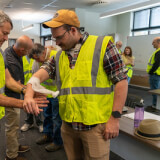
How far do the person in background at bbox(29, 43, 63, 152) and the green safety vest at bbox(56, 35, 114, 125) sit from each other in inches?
43.8

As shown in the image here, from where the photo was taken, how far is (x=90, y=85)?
1.21 meters

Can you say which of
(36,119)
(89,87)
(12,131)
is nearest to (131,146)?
(89,87)

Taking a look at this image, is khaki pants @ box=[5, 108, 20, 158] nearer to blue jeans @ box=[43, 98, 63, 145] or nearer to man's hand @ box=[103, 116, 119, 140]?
blue jeans @ box=[43, 98, 63, 145]

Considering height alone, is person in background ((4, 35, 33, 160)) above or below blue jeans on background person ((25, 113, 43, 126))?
above

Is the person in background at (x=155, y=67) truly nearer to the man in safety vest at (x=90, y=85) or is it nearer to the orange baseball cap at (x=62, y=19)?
the man in safety vest at (x=90, y=85)

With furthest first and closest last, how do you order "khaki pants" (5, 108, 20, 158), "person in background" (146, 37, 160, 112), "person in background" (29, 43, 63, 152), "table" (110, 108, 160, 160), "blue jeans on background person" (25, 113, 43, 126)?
"person in background" (146, 37, 160, 112) → "blue jeans on background person" (25, 113, 43, 126) → "person in background" (29, 43, 63, 152) → "khaki pants" (5, 108, 20, 158) → "table" (110, 108, 160, 160)

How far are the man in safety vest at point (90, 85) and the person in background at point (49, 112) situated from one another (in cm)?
105

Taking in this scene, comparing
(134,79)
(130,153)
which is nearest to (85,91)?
(130,153)

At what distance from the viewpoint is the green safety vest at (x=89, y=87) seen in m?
1.20

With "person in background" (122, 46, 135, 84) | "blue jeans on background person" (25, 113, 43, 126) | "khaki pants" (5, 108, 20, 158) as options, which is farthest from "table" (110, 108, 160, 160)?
"person in background" (122, 46, 135, 84)

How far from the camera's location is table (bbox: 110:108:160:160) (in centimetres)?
151

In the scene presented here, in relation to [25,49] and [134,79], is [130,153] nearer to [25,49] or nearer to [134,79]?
[25,49]

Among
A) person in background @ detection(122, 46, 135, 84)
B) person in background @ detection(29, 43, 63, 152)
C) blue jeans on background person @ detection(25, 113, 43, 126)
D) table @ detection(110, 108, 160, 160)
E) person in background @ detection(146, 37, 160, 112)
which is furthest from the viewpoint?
person in background @ detection(122, 46, 135, 84)

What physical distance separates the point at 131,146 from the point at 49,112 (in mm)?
1429
